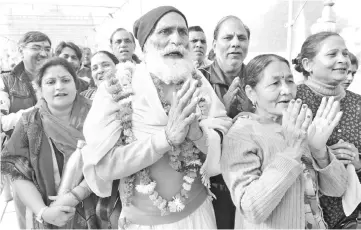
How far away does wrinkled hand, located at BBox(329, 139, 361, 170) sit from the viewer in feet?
5.54

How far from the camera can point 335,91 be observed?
200 cm

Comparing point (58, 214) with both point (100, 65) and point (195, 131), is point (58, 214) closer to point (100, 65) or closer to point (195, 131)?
point (195, 131)

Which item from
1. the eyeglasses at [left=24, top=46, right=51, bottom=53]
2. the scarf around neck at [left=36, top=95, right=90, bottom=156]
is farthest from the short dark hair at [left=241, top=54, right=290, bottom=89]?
the eyeglasses at [left=24, top=46, right=51, bottom=53]

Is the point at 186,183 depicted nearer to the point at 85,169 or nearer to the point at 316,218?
the point at 85,169

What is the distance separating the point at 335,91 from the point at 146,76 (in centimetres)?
132

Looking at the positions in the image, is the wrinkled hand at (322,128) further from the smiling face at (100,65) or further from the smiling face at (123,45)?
the smiling face at (123,45)

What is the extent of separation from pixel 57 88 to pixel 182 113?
1.22 meters

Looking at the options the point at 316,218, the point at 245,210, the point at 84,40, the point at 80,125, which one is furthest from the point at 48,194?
the point at 84,40

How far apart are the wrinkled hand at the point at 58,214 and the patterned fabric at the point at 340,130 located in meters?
1.60

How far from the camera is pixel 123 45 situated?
360 cm

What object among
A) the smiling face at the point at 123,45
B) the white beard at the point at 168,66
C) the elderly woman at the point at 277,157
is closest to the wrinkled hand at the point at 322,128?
the elderly woman at the point at 277,157

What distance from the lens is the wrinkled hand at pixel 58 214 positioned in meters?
1.79

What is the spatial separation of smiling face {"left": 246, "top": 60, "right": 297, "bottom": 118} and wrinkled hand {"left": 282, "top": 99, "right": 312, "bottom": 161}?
214 mm

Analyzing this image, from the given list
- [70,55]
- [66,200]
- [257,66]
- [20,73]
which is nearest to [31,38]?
[20,73]
